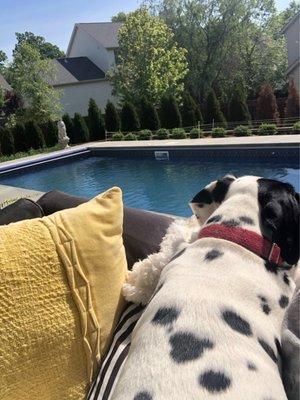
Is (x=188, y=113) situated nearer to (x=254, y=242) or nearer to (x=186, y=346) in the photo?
(x=254, y=242)

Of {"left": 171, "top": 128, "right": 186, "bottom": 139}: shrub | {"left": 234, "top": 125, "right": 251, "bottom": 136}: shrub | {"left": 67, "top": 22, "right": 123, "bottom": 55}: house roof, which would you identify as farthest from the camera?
{"left": 67, "top": 22, "right": 123, "bottom": 55}: house roof

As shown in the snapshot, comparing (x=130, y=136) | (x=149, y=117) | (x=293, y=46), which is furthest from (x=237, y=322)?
(x=293, y=46)

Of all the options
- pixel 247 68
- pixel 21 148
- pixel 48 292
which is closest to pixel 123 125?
pixel 21 148

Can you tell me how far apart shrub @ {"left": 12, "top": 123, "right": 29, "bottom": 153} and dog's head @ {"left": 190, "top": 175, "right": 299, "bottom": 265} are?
661 inches

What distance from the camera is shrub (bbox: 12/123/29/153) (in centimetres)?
1716

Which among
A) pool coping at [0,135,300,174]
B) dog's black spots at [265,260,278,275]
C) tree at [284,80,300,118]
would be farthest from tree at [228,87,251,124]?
dog's black spots at [265,260,278,275]

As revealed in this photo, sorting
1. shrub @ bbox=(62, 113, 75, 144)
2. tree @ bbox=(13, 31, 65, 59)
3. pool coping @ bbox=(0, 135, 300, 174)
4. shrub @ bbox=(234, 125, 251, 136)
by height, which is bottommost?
pool coping @ bbox=(0, 135, 300, 174)

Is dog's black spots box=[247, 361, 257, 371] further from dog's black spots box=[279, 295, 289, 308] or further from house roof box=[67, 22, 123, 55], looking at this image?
house roof box=[67, 22, 123, 55]

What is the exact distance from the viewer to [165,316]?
38.1 inches

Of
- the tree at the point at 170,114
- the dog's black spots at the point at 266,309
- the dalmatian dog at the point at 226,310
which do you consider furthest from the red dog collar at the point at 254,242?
the tree at the point at 170,114

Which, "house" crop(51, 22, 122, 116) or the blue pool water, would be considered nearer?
the blue pool water

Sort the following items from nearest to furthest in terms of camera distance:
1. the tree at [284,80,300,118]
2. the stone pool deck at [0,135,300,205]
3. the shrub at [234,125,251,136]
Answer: the stone pool deck at [0,135,300,205], the shrub at [234,125,251,136], the tree at [284,80,300,118]

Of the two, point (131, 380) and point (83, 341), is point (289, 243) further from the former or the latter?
point (83, 341)

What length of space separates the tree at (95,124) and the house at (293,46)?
9.70m
